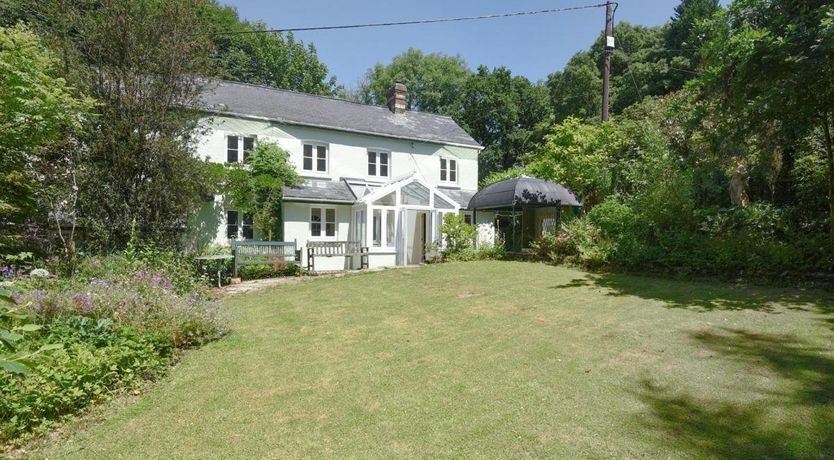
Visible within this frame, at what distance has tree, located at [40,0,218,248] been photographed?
10.3 m

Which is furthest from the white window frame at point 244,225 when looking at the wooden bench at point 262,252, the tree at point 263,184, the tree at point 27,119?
the tree at point 27,119

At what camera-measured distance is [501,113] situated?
41.0 m

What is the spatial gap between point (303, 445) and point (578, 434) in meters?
2.43

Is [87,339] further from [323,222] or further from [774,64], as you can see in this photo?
[774,64]

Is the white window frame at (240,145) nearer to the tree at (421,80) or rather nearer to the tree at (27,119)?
the tree at (27,119)

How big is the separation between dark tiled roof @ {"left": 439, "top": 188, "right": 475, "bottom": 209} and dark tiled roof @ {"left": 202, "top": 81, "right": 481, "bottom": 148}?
2.61 m

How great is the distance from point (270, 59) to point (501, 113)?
75.5 ft

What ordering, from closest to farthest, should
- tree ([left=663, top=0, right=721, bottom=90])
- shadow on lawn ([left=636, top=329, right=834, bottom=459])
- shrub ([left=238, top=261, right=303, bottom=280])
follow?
1. shadow on lawn ([left=636, top=329, right=834, bottom=459])
2. shrub ([left=238, top=261, right=303, bottom=280])
3. tree ([left=663, top=0, right=721, bottom=90])

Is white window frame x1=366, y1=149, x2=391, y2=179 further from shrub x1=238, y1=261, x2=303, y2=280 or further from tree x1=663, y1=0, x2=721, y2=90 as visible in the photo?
tree x1=663, y1=0, x2=721, y2=90

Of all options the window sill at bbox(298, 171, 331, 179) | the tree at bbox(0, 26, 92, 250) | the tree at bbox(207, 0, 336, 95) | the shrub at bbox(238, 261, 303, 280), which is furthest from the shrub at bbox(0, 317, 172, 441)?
the tree at bbox(207, 0, 336, 95)

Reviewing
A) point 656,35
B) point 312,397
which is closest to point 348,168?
point 312,397

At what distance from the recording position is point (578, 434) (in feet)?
12.4

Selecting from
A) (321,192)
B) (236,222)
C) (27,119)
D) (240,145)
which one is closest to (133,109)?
(27,119)

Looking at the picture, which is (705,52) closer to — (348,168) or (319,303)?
(319,303)
